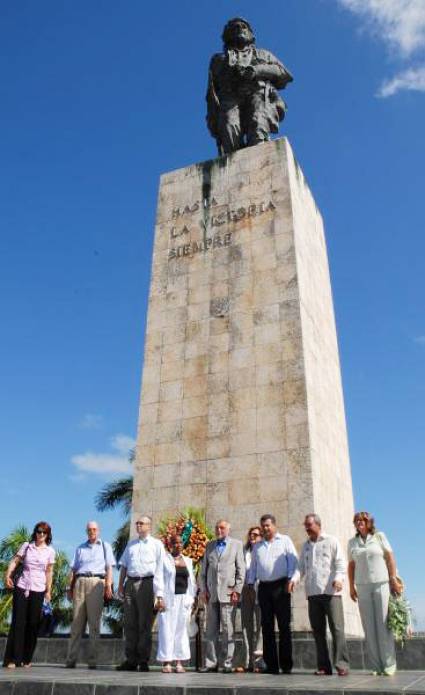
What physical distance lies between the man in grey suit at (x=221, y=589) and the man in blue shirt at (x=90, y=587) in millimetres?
1189

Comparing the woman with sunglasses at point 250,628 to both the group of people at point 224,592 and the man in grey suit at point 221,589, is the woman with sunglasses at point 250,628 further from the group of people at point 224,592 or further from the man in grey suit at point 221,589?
the man in grey suit at point 221,589

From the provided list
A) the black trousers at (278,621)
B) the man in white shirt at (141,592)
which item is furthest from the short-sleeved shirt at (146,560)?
the black trousers at (278,621)

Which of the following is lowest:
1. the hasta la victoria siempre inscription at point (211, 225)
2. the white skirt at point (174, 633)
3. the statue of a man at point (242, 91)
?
the white skirt at point (174, 633)

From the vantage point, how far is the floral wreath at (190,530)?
9.19 metres

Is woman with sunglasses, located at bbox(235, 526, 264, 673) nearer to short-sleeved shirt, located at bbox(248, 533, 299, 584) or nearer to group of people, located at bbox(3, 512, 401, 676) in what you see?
group of people, located at bbox(3, 512, 401, 676)

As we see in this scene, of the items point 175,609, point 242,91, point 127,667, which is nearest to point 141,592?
point 175,609

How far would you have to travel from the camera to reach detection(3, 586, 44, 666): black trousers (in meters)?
6.82

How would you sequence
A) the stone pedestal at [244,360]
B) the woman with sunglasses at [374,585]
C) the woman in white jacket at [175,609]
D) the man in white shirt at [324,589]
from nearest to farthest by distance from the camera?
1. the woman with sunglasses at [374,585]
2. the man in white shirt at [324,589]
3. the woman in white jacket at [175,609]
4. the stone pedestal at [244,360]

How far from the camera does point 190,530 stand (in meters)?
9.51

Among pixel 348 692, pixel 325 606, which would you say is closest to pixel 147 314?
pixel 325 606

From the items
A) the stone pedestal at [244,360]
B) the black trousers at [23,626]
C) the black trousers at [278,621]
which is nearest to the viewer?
the black trousers at [278,621]

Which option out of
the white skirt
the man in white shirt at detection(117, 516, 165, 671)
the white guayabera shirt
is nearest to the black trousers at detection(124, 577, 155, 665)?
the man in white shirt at detection(117, 516, 165, 671)

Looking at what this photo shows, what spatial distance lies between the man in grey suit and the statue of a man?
9.25 metres

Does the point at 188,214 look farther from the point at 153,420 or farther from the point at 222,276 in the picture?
the point at 153,420
